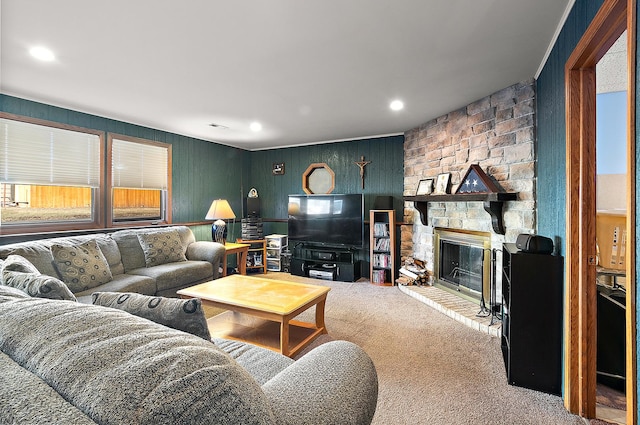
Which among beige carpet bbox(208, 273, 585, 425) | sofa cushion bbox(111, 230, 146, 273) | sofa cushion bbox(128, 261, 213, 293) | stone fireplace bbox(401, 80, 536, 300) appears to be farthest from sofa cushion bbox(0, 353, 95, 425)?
sofa cushion bbox(111, 230, 146, 273)

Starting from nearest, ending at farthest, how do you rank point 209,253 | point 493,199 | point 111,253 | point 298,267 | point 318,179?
point 493,199 → point 111,253 → point 209,253 → point 298,267 → point 318,179

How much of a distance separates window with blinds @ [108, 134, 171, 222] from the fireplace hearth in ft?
13.1

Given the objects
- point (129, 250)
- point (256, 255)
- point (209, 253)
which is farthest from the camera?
point (256, 255)

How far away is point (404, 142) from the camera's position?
4.79 meters

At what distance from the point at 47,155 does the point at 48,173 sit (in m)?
0.20

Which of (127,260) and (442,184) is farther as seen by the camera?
(442,184)

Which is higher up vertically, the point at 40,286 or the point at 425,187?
the point at 425,187

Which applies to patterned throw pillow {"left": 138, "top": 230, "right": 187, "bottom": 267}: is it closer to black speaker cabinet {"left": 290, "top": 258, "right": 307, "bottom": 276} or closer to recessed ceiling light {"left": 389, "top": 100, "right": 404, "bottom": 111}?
black speaker cabinet {"left": 290, "top": 258, "right": 307, "bottom": 276}

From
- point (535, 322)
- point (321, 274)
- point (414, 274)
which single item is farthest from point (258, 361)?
point (321, 274)

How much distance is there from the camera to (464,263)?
371 centimetres

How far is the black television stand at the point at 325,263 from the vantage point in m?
4.83

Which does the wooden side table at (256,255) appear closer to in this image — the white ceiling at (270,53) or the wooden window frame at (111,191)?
the wooden window frame at (111,191)

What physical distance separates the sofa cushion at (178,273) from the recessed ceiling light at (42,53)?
2065mm

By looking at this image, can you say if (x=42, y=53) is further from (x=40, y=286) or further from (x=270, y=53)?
(x=40, y=286)
